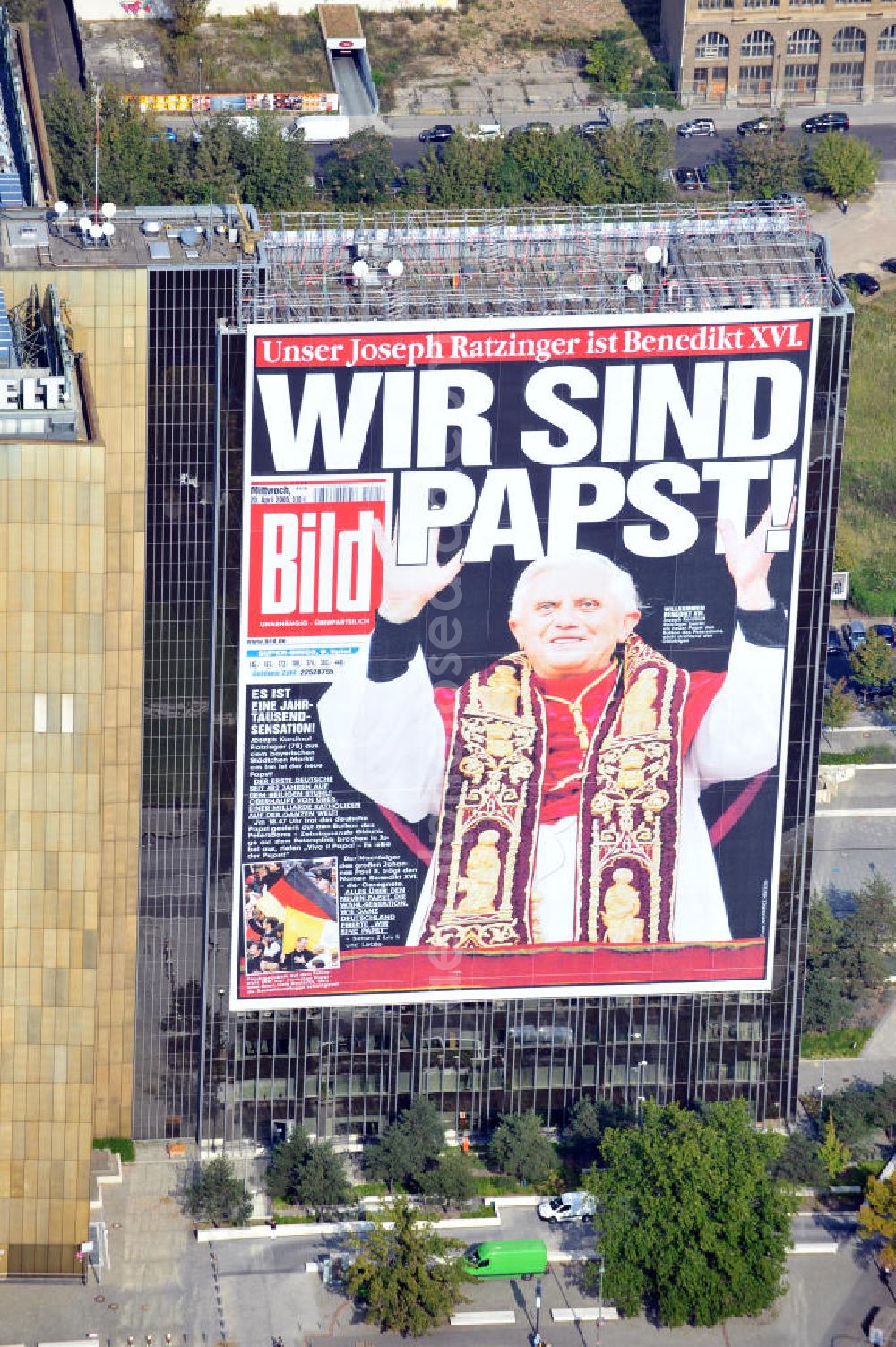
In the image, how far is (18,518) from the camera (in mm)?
199500

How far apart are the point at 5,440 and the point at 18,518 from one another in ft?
15.5

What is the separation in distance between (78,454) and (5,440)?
4373 millimetres

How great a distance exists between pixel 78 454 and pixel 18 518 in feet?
17.4

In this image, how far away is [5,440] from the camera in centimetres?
19812

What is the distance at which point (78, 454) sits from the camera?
198625mm
